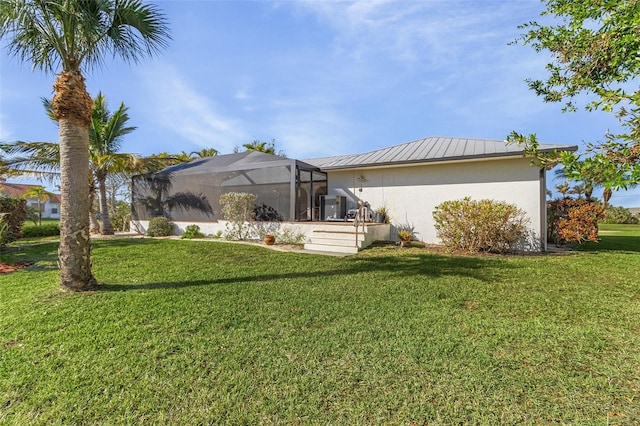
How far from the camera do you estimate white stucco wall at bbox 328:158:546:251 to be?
991 centimetres

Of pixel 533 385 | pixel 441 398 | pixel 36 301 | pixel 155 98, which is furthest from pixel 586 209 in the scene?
pixel 155 98

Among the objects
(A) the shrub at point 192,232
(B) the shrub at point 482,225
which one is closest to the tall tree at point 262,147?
(A) the shrub at point 192,232

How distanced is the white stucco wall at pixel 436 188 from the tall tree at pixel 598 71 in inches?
245

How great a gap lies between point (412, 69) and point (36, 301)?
11860 millimetres

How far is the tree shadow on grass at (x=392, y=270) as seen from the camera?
5.89 metres

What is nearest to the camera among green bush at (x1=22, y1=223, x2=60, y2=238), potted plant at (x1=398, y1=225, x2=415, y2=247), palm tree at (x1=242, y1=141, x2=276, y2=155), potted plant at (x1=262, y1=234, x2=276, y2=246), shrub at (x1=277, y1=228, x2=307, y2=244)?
potted plant at (x1=398, y1=225, x2=415, y2=247)

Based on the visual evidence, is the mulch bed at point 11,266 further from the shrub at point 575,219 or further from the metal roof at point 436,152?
the shrub at point 575,219

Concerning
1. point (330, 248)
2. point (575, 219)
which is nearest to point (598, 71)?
point (330, 248)

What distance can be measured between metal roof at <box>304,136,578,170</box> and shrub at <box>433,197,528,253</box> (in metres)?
1.79

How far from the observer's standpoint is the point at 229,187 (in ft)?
45.4

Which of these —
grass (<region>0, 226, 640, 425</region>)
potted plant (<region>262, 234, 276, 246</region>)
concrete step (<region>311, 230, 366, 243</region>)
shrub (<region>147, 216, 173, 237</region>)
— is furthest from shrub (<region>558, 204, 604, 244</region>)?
shrub (<region>147, 216, 173, 237</region>)

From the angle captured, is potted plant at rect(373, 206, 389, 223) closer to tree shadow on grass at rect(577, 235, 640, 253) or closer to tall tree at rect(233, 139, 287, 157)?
tree shadow on grass at rect(577, 235, 640, 253)

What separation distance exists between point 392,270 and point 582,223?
8.44 m

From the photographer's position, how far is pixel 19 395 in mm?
2645
